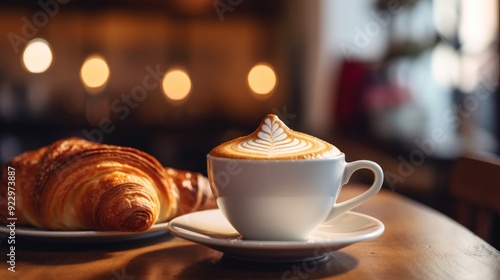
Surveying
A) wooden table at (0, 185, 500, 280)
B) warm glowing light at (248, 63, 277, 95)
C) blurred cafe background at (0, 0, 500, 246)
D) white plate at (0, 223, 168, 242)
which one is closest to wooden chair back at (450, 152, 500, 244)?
wooden table at (0, 185, 500, 280)

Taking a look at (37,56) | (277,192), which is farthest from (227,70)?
(277,192)

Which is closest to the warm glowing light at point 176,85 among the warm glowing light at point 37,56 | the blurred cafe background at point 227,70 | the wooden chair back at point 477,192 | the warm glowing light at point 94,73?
the blurred cafe background at point 227,70

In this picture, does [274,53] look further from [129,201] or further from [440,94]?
[129,201]

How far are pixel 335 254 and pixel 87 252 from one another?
323mm

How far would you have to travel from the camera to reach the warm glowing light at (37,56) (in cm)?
427

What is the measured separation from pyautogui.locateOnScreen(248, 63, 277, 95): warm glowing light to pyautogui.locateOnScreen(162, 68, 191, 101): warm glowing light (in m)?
0.47

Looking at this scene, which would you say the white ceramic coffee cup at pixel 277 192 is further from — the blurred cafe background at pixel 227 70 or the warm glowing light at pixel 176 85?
the warm glowing light at pixel 176 85

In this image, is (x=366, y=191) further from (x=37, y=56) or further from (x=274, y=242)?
(x=37, y=56)

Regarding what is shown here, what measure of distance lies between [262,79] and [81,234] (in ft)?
12.7

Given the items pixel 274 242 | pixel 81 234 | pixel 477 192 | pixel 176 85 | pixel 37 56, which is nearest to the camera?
pixel 274 242

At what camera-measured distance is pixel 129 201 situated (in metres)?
0.88

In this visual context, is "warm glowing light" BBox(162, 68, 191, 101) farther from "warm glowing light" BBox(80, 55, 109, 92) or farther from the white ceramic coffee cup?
the white ceramic coffee cup

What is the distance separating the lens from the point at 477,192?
4.25ft

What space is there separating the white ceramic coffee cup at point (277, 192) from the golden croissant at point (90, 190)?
0.39 ft
